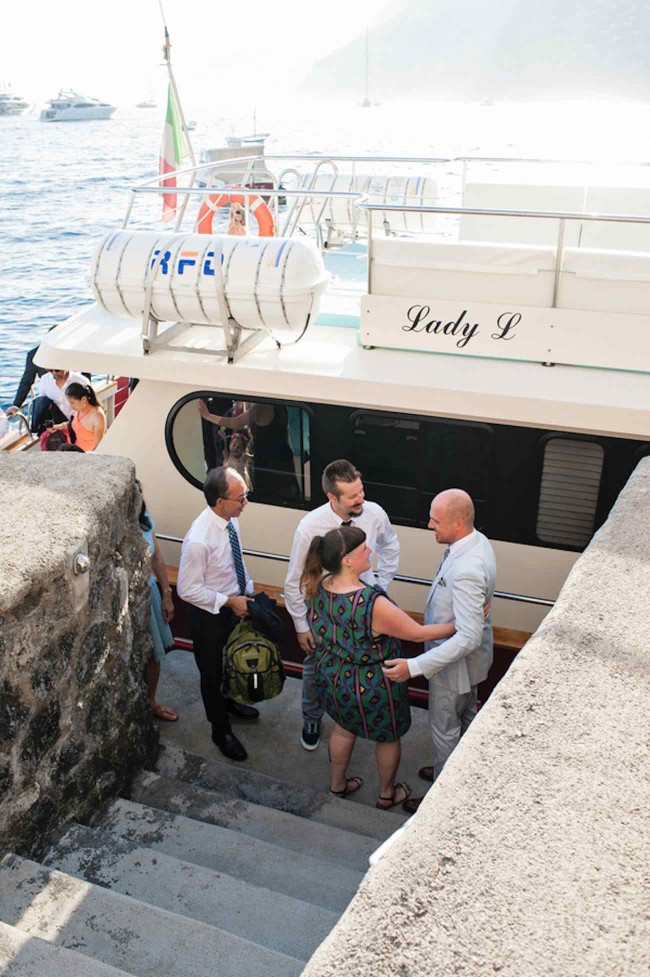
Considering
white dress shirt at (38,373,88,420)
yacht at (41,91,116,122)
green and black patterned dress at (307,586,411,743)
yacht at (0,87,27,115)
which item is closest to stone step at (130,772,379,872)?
green and black patterned dress at (307,586,411,743)

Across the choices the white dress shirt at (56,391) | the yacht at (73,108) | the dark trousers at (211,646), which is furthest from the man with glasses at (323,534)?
the yacht at (73,108)

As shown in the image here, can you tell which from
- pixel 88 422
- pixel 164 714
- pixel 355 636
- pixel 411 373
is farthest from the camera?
pixel 88 422

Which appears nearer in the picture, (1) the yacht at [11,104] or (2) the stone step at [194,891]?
(2) the stone step at [194,891]

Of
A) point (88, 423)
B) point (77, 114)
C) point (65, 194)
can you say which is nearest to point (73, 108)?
point (77, 114)

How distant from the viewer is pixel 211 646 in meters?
4.39

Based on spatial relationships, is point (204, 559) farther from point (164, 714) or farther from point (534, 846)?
point (534, 846)

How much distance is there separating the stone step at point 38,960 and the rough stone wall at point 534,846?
3.27ft

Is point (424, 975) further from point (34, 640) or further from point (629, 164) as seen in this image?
point (629, 164)

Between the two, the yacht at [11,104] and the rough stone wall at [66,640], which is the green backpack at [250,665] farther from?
the yacht at [11,104]

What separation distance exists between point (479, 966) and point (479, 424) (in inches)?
132

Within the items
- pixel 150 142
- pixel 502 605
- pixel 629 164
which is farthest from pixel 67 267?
pixel 150 142

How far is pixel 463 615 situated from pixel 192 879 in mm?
1516

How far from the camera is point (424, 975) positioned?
5.08ft

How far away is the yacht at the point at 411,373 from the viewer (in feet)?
14.4
